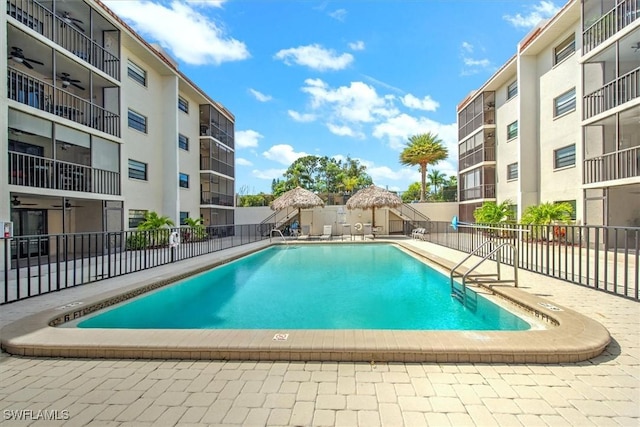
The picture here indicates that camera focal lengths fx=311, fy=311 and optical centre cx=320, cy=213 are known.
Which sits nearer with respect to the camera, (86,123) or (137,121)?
(86,123)

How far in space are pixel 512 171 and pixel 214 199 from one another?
19.7 metres

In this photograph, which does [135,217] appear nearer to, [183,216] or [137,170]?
[137,170]

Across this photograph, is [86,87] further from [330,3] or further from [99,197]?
[330,3]

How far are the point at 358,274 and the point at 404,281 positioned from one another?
156 centimetres

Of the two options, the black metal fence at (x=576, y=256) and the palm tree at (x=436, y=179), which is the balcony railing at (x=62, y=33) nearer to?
the black metal fence at (x=576, y=256)

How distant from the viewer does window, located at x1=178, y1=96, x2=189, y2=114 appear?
19.0m

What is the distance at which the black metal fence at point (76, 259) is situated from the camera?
576 cm

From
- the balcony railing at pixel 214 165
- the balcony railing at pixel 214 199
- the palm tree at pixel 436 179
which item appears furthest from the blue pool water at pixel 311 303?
the palm tree at pixel 436 179

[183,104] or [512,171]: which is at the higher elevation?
[183,104]

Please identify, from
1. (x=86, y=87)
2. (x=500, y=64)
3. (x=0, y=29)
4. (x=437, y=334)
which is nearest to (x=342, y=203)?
(x=500, y=64)

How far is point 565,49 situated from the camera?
1445cm

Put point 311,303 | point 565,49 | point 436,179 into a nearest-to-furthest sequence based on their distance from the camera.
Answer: point 311,303
point 565,49
point 436,179

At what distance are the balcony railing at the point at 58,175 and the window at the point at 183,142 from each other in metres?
6.02

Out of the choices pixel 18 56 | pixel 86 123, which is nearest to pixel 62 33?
pixel 18 56
